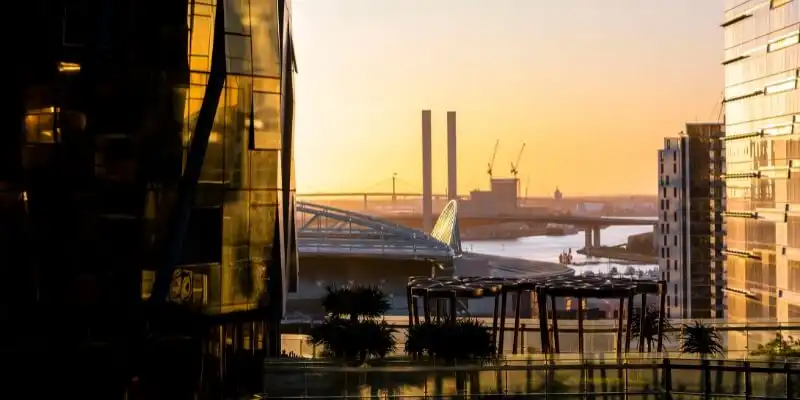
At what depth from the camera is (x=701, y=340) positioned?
3316 cm

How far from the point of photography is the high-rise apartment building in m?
66.1

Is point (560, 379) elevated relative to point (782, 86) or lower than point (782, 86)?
lower

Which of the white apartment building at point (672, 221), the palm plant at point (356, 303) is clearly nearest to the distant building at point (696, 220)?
the white apartment building at point (672, 221)

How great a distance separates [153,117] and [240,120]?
8.40ft

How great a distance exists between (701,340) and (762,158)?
4186 cm

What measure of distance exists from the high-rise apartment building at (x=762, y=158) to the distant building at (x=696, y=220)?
32452mm

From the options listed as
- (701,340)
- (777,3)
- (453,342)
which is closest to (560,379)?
(453,342)

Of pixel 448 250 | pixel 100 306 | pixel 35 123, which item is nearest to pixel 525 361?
pixel 100 306

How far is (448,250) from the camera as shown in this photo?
115688 mm

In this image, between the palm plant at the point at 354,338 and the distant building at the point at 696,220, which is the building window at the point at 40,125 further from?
the distant building at the point at 696,220

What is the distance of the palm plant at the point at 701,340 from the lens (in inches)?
1294

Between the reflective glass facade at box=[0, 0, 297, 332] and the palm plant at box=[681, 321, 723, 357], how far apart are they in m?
13.2

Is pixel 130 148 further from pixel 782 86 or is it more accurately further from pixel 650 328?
pixel 782 86

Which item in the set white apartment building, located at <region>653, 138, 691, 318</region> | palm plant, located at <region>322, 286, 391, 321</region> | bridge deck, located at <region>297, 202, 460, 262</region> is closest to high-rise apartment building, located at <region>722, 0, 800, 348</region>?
white apartment building, located at <region>653, 138, 691, 318</region>
